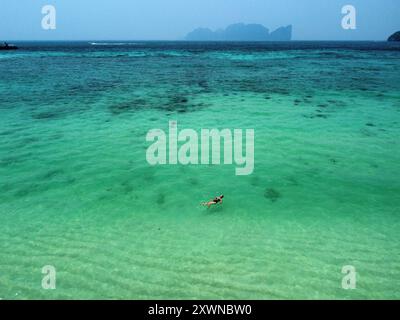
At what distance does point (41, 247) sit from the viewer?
7.18 m

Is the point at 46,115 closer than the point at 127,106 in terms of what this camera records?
Yes

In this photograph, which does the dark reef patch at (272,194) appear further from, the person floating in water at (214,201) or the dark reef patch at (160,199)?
the dark reef patch at (160,199)

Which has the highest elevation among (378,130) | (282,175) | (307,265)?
(378,130)

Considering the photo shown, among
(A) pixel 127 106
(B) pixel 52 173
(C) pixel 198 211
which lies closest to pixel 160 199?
(C) pixel 198 211

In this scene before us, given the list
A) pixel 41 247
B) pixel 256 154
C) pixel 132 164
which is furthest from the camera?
pixel 256 154

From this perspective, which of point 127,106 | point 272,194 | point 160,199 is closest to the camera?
point 160,199

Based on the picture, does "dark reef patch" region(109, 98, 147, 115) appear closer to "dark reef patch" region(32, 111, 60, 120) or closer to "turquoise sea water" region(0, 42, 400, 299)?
"turquoise sea water" region(0, 42, 400, 299)

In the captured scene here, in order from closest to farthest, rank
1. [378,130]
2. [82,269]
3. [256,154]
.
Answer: [82,269] < [256,154] < [378,130]

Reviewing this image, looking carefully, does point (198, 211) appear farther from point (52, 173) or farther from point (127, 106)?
point (127, 106)

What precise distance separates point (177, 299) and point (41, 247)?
12.0 ft

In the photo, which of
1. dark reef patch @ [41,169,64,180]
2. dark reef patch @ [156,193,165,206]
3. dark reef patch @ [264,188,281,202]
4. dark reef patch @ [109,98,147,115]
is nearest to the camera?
dark reef patch @ [156,193,165,206]

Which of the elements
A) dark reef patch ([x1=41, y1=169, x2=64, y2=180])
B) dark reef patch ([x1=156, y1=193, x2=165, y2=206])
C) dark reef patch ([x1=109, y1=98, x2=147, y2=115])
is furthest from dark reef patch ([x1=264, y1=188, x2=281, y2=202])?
dark reef patch ([x1=109, y1=98, x2=147, y2=115])
